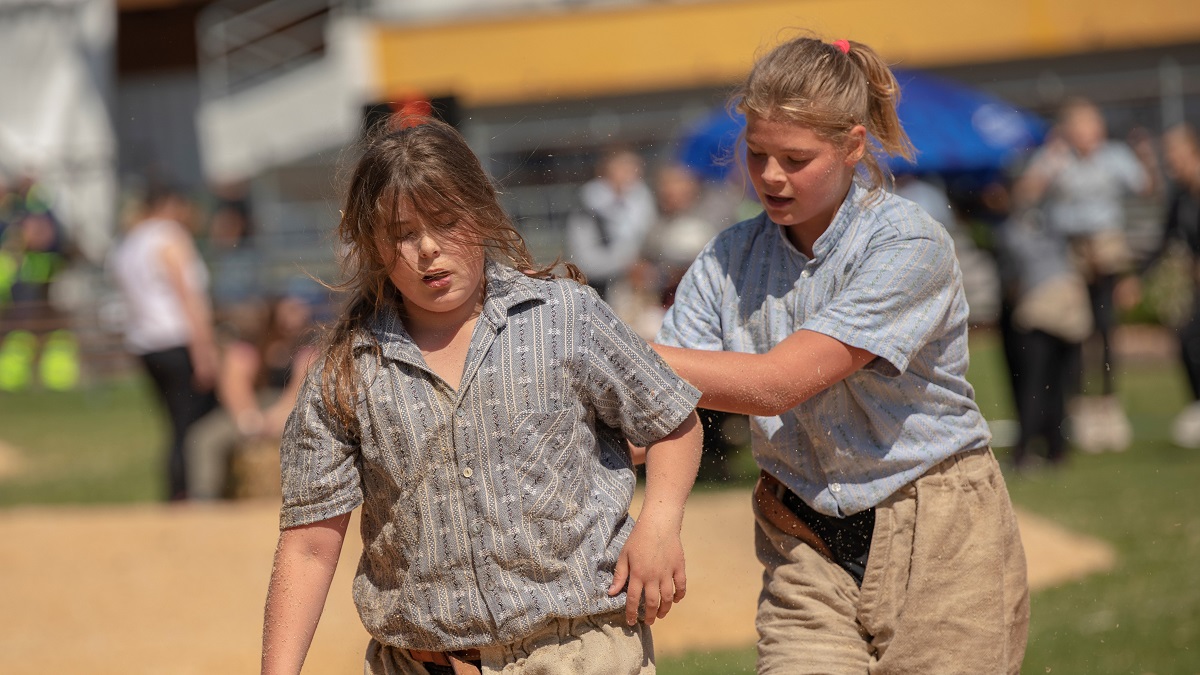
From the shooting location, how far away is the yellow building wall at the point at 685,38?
17656 millimetres

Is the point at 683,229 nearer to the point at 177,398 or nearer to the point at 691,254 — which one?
the point at 691,254

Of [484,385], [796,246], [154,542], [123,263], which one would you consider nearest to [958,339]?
[796,246]

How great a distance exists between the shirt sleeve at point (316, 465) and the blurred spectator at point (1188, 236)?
24.5ft

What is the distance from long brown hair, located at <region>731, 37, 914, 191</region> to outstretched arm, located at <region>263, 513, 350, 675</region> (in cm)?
106

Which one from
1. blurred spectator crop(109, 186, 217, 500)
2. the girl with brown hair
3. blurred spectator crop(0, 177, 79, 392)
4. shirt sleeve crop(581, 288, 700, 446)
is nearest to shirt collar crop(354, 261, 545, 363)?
the girl with brown hair

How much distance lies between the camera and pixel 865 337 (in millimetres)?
2582

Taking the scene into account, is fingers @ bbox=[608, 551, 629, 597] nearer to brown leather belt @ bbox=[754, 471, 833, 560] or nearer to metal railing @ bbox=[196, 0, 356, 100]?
brown leather belt @ bbox=[754, 471, 833, 560]

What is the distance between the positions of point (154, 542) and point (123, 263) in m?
1.93

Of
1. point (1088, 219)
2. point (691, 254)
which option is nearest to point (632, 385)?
point (691, 254)

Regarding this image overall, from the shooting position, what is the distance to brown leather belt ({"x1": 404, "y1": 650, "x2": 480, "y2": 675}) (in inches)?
93.0

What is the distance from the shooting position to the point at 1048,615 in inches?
214

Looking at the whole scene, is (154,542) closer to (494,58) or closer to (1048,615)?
(1048,615)

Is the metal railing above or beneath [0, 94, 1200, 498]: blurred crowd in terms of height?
above

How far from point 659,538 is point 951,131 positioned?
10.3m
